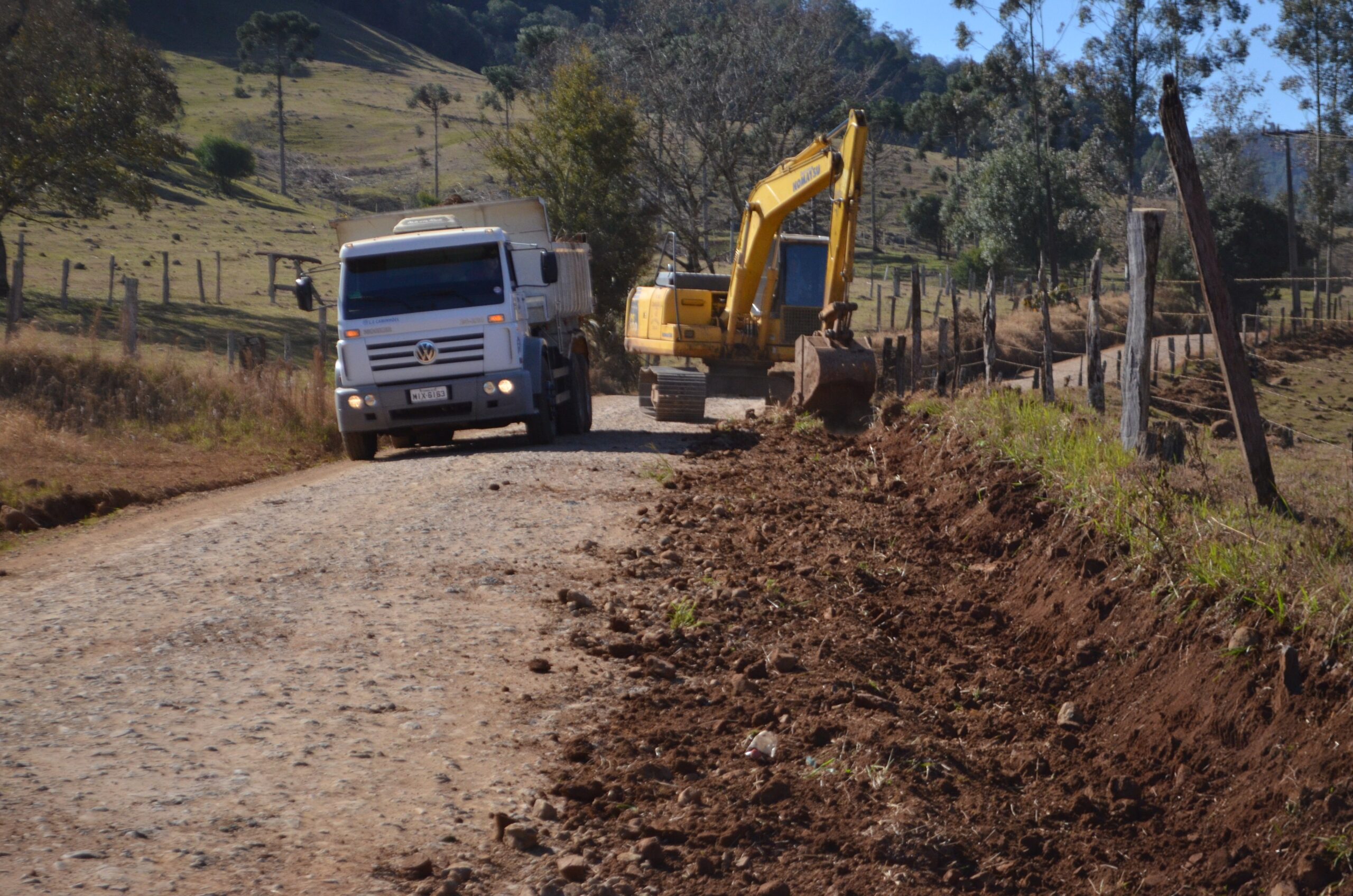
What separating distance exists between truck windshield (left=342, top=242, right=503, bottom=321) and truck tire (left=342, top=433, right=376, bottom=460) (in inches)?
59.0

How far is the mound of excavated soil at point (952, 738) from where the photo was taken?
4180 mm

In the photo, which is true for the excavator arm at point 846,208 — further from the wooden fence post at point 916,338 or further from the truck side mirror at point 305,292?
the truck side mirror at point 305,292

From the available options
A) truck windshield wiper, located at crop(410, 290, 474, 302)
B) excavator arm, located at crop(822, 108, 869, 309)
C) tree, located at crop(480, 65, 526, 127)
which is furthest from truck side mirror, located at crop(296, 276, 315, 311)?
tree, located at crop(480, 65, 526, 127)

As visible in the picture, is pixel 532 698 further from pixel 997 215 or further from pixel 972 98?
pixel 972 98

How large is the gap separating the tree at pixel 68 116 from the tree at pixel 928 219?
51.1m

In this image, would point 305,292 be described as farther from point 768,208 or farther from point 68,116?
point 68,116

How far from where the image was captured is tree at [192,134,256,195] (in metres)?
73.1

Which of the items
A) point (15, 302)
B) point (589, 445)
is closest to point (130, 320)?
point (15, 302)

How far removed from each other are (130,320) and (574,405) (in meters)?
6.74

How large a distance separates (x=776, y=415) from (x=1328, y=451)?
799 cm

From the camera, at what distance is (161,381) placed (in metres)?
17.0

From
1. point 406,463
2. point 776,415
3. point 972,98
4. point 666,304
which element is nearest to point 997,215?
point 972,98

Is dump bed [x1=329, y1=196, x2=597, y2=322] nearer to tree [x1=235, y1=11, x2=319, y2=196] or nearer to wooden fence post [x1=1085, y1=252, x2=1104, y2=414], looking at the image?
wooden fence post [x1=1085, y1=252, x2=1104, y2=414]

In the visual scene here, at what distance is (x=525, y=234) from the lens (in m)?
17.9
